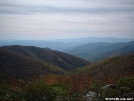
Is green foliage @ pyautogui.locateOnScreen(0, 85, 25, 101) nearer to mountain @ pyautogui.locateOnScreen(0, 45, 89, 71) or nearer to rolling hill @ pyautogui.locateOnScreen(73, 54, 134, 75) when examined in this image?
rolling hill @ pyautogui.locateOnScreen(73, 54, 134, 75)

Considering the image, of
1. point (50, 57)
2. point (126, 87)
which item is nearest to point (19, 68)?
point (126, 87)

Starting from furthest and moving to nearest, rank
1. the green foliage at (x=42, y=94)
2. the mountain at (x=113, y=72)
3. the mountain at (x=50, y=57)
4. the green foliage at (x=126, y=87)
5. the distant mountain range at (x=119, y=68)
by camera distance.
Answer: the mountain at (x=50, y=57)
the distant mountain range at (x=119, y=68)
the mountain at (x=113, y=72)
the green foliage at (x=42, y=94)
the green foliage at (x=126, y=87)

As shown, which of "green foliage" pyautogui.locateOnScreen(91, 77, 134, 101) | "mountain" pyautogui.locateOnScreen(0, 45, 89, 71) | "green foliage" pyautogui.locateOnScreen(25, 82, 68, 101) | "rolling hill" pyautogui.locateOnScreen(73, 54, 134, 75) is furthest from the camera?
"mountain" pyautogui.locateOnScreen(0, 45, 89, 71)

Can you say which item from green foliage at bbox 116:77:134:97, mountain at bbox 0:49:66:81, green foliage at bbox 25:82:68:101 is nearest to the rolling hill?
mountain at bbox 0:49:66:81

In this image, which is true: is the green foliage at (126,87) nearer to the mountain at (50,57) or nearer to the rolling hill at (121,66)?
the rolling hill at (121,66)

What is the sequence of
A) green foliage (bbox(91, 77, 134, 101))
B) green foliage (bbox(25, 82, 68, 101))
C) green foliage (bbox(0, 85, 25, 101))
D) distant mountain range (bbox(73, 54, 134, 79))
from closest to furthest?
green foliage (bbox(91, 77, 134, 101)) → green foliage (bbox(0, 85, 25, 101)) → green foliage (bbox(25, 82, 68, 101)) → distant mountain range (bbox(73, 54, 134, 79))

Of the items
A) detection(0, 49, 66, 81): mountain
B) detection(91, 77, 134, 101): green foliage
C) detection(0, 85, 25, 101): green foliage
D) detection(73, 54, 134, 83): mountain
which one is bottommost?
detection(0, 49, 66, 81): mountain

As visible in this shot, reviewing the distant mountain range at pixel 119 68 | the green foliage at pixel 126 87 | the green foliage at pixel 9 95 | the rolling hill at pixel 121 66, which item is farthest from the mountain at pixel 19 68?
the green foliage at pixel 126 87

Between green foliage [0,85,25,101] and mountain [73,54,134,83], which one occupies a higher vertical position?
green foliage [0,85,25,101]

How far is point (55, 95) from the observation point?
41.2ft

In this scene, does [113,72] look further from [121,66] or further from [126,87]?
[126,87]

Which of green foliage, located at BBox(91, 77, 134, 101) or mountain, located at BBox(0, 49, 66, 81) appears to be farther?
mountain, located at BBox(0, 49, 66, 81)

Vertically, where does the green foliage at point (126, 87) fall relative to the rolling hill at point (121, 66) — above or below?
above

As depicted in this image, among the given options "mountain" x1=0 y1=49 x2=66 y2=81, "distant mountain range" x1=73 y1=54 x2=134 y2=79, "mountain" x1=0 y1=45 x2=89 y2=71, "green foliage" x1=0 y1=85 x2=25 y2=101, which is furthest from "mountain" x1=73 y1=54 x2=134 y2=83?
"mountain" x1=0 y1=45 x2=89 y2=71
